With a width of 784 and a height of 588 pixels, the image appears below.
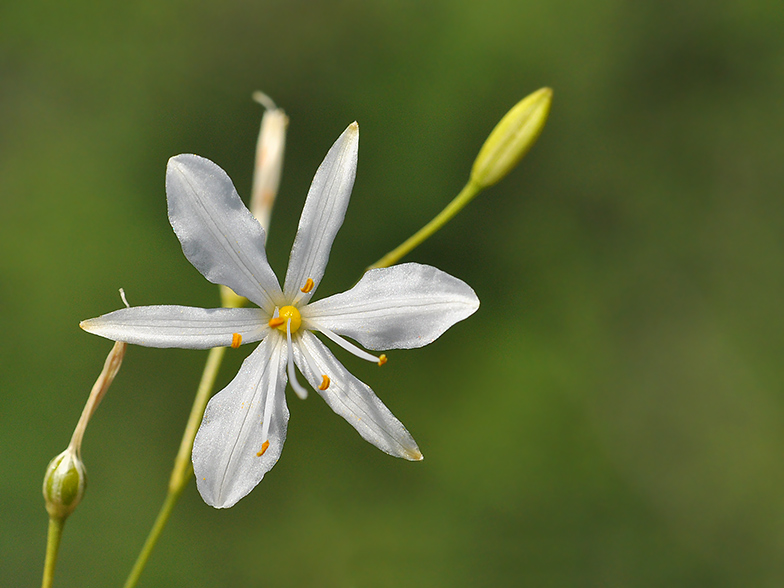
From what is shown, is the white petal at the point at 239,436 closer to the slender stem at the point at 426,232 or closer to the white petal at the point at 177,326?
the white petal at the point at 177,326

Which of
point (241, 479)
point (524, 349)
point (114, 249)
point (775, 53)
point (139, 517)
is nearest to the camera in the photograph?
point (241, 479)

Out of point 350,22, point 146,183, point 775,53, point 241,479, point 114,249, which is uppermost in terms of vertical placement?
point 775,53

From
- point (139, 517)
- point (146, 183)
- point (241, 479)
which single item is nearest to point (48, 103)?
point (146, 183)

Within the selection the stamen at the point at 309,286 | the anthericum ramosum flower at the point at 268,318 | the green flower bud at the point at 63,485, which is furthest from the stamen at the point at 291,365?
the green flower bud at the point at 63,485

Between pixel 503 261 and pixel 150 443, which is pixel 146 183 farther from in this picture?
pixel 503 261

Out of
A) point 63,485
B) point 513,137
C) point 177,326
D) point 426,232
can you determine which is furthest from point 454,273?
point 63,485

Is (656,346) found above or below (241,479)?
below

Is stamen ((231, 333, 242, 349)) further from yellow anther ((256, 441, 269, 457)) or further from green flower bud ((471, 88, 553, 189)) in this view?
green flower bud ((471, 88, 553, 189))
